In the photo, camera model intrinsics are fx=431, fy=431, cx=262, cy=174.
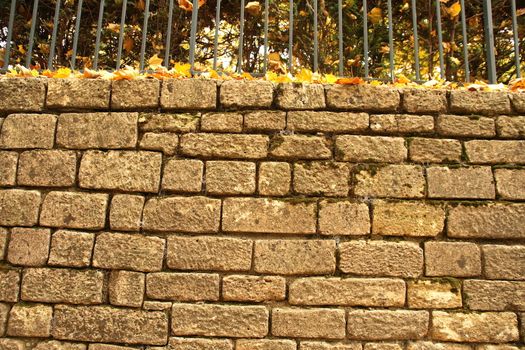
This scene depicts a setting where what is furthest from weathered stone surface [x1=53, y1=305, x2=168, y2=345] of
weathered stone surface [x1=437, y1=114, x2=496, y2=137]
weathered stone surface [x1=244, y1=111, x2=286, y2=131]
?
weathered stone surface [x1=437, y1=114, x2=496, y2=137]

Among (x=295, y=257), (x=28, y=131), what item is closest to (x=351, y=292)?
(x=295, y=257)

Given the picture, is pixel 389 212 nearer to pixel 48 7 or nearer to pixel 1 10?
pixel 48 7

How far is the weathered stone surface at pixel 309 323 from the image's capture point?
98.4 inches

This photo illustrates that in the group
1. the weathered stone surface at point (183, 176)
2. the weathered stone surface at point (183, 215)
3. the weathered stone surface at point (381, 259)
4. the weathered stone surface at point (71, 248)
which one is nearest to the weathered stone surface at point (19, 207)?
the weathered stone surface at point (71, 248)

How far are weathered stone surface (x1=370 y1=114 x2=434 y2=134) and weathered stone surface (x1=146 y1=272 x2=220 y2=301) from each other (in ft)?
4.49

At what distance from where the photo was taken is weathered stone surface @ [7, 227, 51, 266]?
8.61ft

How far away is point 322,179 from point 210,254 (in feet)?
2.68

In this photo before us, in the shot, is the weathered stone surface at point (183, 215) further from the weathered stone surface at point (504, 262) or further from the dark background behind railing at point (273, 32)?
the dark background behind railing at point (273, 32)

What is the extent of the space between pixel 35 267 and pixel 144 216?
728mm

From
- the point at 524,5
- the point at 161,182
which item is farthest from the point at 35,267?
the point at 524,5

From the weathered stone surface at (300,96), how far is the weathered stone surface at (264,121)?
80 millimetres

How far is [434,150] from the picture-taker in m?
2.69

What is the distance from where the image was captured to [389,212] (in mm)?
2604

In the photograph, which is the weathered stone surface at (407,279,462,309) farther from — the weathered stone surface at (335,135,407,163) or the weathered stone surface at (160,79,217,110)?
the weathered stone surface at (160,79,217,110)
